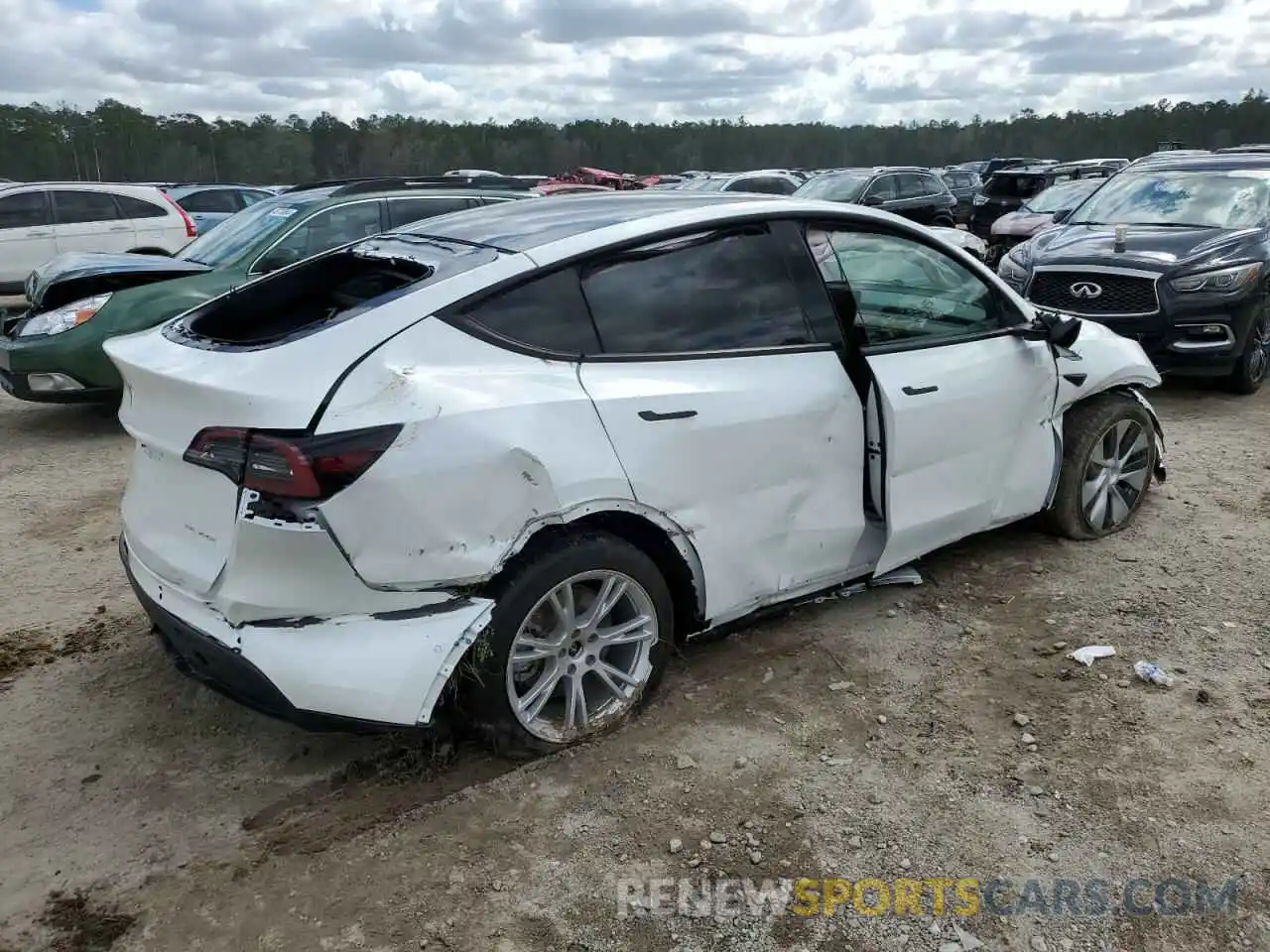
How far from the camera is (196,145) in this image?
51.8 meters

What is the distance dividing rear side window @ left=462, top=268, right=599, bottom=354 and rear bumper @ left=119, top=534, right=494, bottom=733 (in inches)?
31.3

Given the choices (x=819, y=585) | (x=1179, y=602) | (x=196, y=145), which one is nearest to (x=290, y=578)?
(x=819, y=585)

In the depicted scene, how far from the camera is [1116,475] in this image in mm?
4898

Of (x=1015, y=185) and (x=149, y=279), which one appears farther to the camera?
(x=1015, y=185)

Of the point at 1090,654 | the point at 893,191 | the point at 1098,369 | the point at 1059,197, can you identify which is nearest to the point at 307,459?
the point at 1090,654

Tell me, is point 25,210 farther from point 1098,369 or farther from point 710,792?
point 710,792

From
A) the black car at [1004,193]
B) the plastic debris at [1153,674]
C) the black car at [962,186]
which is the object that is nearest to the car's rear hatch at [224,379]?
the plastic debris at [1153,674]

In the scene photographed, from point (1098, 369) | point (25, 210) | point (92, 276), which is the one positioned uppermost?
point (25, 210)

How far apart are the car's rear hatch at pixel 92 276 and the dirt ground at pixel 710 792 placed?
3.59 meters

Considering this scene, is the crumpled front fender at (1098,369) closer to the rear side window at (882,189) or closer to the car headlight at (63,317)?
the car headlight at (63,317)

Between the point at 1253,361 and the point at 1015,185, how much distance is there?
13.6m

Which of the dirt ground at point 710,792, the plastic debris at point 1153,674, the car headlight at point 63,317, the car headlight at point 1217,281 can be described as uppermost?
the car headlight at point 1217,281

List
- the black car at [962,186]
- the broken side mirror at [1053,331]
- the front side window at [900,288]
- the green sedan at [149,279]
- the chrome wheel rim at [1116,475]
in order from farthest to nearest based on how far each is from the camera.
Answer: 1. the black car at [962,186]
2. the green sedan at [149,279]
3. the chrome wheel rim at [1116,475]
4. the broken side mirror at [1053,331]
5. the front side window at [900,288]

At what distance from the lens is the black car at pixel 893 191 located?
16.8 meters
